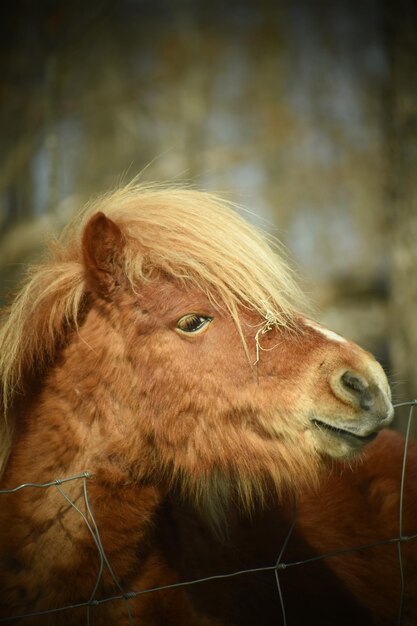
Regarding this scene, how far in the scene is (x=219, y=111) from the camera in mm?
8797

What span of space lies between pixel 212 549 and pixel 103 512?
494 mm

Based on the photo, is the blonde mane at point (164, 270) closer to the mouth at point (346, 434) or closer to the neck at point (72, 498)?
the neck at point (72, 498)

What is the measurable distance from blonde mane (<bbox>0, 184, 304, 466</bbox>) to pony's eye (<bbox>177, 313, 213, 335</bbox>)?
0.27 ft

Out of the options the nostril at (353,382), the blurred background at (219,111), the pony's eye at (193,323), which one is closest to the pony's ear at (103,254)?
the pony's eye at (193,323)

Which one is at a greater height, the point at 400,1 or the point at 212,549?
A: the point at 400,1

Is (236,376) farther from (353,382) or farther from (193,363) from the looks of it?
(353,382)

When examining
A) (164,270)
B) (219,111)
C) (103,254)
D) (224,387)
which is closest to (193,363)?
(224,387)

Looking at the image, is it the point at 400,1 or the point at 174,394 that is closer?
the point at 174,394

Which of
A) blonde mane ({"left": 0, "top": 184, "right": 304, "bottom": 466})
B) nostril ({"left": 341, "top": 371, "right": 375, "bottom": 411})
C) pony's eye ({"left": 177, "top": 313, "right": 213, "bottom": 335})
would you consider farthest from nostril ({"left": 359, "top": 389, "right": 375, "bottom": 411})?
pony's eye ({"left": 177, "top": 313, "right": 213, "bottom": 335})

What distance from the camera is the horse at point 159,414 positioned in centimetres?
174

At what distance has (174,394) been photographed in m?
1.81

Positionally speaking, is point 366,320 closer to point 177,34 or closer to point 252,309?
point 177,34

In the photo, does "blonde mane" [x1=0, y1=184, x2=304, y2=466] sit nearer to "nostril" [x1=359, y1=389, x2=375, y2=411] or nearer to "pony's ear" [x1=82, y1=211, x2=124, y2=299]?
"pony's ear" [x1=82, y1=211, x2=124, y2=299]

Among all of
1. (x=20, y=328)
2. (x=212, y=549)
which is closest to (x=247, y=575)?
(x=212, y=549)
